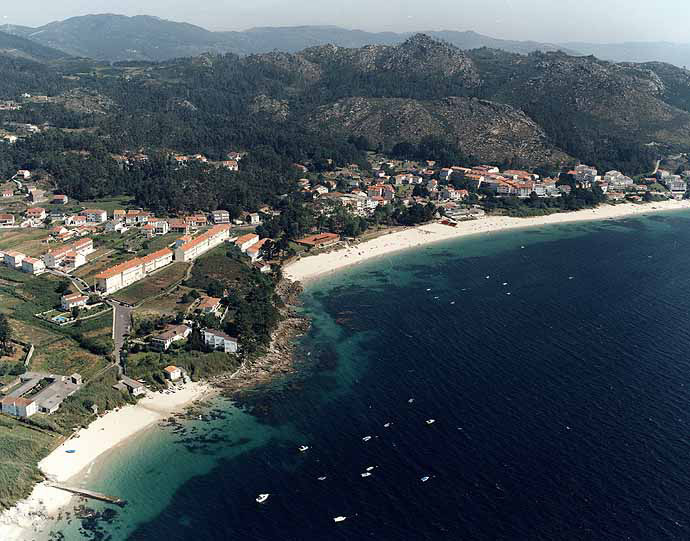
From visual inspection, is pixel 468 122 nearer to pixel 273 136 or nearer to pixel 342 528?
pixel 273 136

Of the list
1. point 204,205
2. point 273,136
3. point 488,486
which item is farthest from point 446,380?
point 273,136

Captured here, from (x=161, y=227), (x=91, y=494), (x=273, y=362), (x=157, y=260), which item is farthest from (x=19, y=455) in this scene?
(x=161, y=227)

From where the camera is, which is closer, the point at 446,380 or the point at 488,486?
the point at 488,486

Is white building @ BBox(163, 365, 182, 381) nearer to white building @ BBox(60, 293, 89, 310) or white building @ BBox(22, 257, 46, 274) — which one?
white building @ BBox(60, 293, 89, 310)

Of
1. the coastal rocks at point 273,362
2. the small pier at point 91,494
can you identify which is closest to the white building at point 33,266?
the coastal rocks at point 273,362

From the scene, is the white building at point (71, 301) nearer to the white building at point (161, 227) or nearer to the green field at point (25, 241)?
the green field at point (25, 241)

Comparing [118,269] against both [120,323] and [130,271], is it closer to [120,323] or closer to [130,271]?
[130,271]
